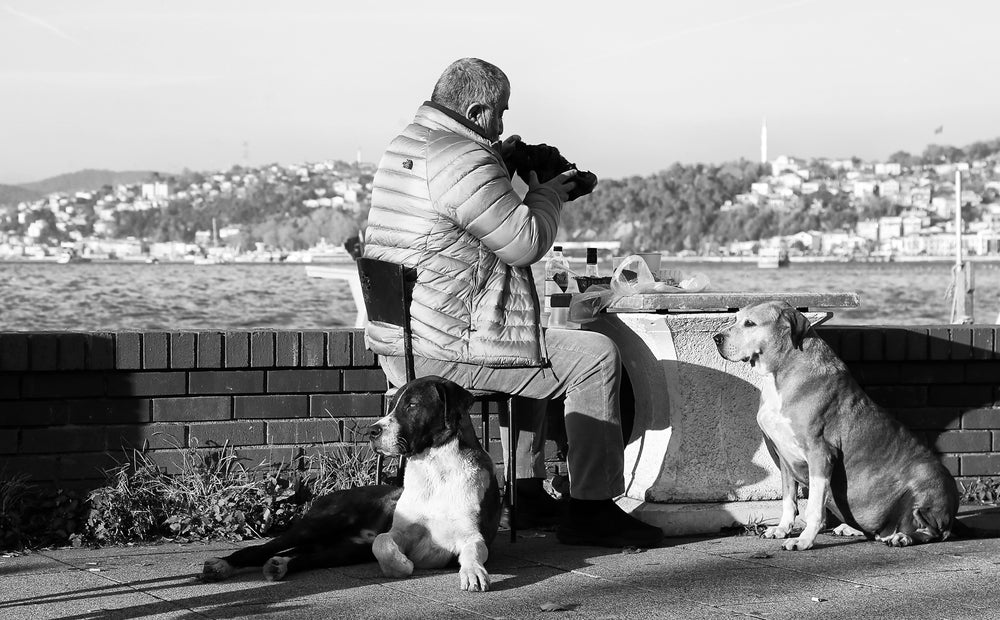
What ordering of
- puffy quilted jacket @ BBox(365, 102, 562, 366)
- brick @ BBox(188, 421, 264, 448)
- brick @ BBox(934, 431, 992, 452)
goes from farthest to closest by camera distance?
1. brick @ BBox(934, 431, 992, 452)
2. brick @ BBox(188, 421, 264, 448)
3. puffy quilted jacket @ BBox(365, 102, 562, 366)

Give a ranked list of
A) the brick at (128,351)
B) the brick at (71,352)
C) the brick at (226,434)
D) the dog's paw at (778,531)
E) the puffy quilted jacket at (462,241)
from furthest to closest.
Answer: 1. the brick at (226,434)
2. the brick at (128,351)
3. the brick at (71,352)
4. the dog's paw at (778,531)
5. the puffy quilted jacket at (462,241)

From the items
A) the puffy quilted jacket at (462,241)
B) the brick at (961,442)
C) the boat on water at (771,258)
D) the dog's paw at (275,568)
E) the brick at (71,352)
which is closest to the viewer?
the dog's paw at (275,568)

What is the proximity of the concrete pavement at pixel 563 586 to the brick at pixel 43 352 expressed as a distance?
0.84 metres

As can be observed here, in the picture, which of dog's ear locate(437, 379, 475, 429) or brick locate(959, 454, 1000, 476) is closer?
dog's ear locate(437, 379, 475, 429)

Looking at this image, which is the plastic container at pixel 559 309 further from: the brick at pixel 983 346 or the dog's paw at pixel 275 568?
the brick at pixel 983 346

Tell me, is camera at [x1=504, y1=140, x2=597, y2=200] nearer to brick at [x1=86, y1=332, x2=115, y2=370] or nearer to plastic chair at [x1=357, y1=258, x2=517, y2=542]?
plastic chair at [x1=357, y1=258, x2=517, y2=542]

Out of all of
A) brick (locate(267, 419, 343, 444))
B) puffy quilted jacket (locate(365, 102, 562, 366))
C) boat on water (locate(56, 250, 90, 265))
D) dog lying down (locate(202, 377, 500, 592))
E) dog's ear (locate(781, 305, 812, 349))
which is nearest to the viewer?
dog lying down (locate(202, 377, 500, 592))

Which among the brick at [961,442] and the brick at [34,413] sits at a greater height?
the brick at [34,413]

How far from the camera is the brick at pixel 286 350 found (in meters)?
5.68

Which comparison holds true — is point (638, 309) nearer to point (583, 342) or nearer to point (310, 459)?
point (583, 342)

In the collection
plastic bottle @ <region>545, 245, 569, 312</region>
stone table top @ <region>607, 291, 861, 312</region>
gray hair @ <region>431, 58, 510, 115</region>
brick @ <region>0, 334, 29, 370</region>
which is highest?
gray hair @ <region>431, 58, 510, 115</region>

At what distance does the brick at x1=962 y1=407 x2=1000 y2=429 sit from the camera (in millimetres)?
6523

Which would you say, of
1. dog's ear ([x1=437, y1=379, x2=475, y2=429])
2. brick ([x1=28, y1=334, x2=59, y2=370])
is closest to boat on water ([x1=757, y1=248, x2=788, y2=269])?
brick ([x1=28, y1=334, x2=59, y2=370])

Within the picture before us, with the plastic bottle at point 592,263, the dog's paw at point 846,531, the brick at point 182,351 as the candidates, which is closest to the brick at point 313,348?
the brick at point 182,351
